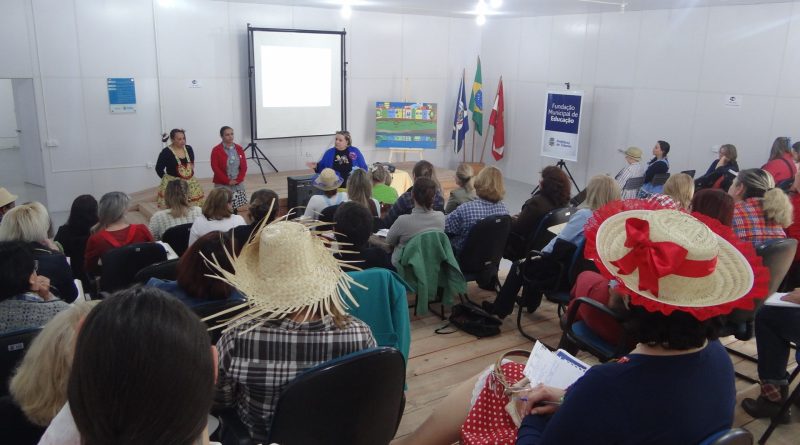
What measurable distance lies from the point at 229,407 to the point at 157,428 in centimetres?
133

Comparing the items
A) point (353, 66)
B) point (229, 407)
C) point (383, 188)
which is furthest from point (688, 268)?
point (353, 66)

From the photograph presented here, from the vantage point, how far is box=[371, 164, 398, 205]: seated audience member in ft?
18.7

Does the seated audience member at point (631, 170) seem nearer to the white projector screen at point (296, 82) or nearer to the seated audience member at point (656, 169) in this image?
the seated audience member at point (656, 169)

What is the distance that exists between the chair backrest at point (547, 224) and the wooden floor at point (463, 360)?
53 cm

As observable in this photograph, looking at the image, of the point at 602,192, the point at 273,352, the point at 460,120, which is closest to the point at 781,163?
the point at 602,192

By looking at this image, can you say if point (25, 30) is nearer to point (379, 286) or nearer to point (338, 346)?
point (379, 286)

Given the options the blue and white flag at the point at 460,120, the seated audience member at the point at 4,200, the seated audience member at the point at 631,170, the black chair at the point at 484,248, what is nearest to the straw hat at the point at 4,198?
the seated audience member at the point at 4,200

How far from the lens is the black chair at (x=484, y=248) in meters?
3.87

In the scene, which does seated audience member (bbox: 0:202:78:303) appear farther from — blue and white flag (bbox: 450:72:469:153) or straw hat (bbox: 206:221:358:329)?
blue and white flag (bbox: 450:72:469:153)

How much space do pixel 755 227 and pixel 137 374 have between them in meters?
3.77

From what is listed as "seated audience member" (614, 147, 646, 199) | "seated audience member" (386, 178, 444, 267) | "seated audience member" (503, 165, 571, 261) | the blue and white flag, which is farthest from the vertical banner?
"seated audience member" (386, 178, 444, 267)

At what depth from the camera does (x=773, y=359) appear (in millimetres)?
2961

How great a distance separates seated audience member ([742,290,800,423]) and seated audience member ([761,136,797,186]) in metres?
3.62

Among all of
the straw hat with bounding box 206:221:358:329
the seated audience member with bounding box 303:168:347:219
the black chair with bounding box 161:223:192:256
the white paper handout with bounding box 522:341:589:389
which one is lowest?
the black chair with bounding box 161:223:192:256
